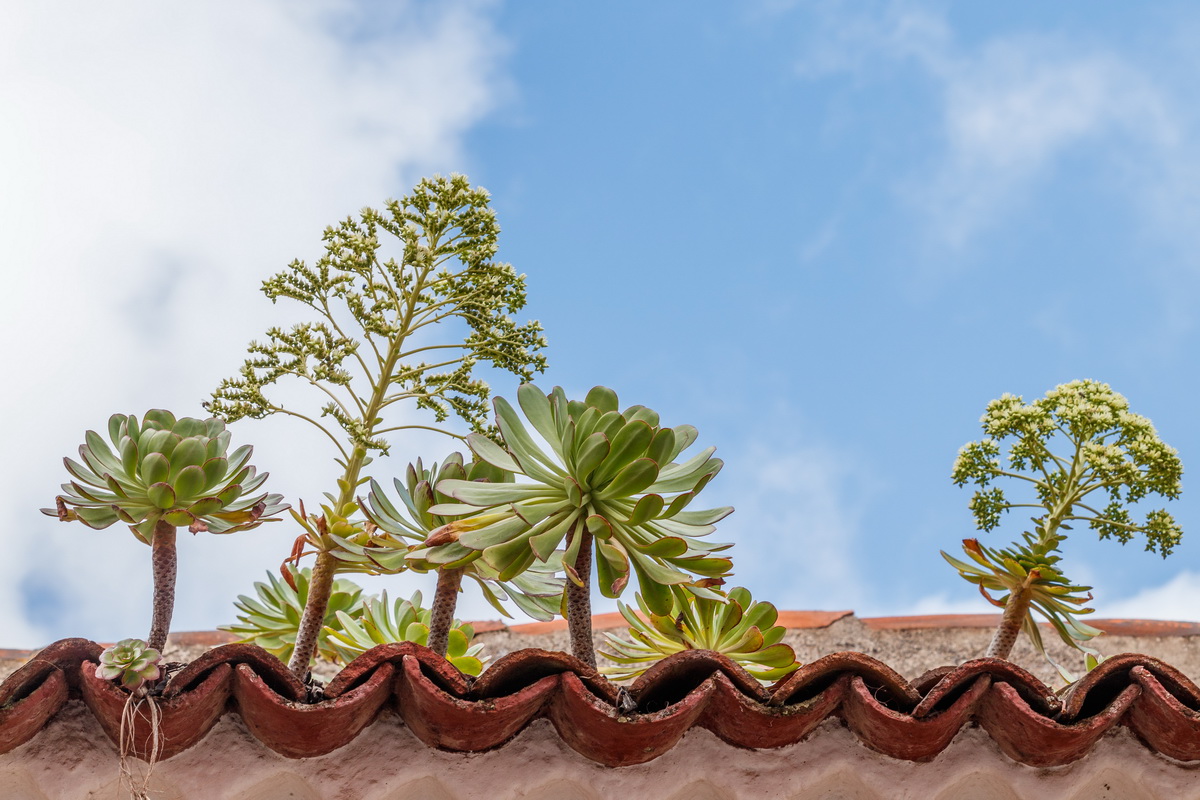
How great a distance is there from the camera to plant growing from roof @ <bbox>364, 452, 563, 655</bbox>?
231cm

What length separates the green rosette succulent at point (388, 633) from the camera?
8.10 ft

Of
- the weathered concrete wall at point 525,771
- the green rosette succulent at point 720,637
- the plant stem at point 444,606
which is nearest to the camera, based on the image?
the weathered concrete wall at point 525,771

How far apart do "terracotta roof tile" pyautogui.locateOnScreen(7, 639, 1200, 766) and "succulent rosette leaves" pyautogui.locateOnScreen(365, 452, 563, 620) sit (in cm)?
37

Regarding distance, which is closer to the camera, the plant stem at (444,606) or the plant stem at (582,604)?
the plant stem at (582,604)

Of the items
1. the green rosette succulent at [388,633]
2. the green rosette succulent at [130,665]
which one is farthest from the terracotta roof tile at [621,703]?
the green rosette succulent at [388,633]

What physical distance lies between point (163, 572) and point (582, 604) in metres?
0.85

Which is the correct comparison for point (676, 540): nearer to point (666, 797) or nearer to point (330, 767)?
Result: point (666, 797)

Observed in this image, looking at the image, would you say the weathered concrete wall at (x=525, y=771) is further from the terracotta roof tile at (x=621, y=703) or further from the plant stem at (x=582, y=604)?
the plant stem at (x=582, y=604)

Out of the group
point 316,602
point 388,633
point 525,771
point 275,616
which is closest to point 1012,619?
point 525,771

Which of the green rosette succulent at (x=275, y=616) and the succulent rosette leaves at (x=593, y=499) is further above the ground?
the succulent rosette leaves at (x=593, y=499)

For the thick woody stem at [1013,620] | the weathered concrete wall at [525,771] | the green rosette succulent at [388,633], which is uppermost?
the thick woody stem at [1013,620]

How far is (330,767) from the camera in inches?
78.3

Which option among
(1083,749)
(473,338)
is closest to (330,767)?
(473,338)

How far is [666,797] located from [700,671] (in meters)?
0.27
